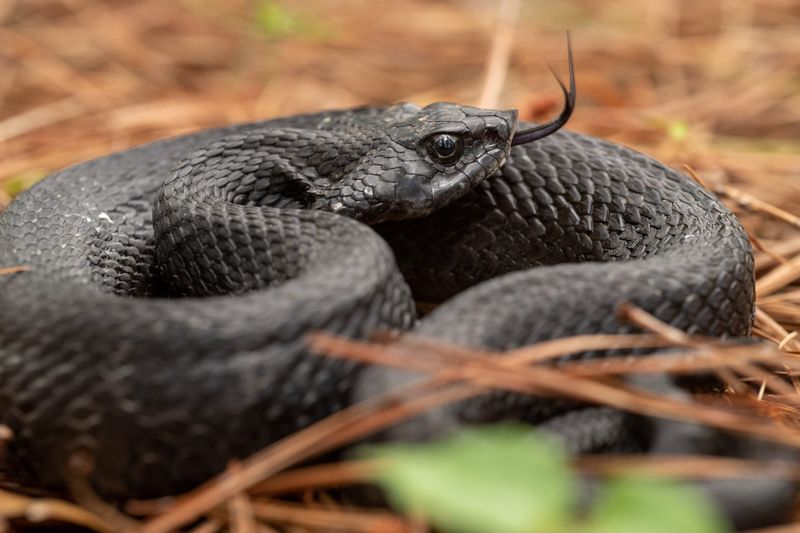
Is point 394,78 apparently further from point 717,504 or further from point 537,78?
point 717,504

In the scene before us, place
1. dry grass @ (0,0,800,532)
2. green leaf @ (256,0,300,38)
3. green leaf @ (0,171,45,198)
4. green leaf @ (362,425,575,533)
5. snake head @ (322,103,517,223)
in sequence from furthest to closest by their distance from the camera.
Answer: green leaf @ (256,0,300,38)
green leaf @ (0,171,45,198)
snake head @ (322,103,517,223)
dry grass @ (0,0,800,532)
green leaf @ (362,425,575,533)

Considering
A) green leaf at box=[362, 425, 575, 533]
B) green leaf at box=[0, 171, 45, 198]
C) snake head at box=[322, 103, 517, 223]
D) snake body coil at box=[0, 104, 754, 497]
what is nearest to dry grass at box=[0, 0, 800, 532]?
green leaf at box=[0, 171, 45, 198]

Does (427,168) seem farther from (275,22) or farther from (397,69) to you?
(397,69)

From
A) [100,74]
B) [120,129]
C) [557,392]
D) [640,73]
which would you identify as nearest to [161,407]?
[557,392]

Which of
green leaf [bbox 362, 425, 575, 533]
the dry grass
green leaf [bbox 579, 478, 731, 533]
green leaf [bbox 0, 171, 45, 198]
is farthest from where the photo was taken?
green leaf [bbox 0, 171, 45, 198]

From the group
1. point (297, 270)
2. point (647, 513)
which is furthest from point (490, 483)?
point (297, 270)

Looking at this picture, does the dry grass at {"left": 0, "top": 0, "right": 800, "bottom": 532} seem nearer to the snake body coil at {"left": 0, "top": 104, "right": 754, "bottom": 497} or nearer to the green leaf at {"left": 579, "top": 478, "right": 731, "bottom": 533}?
the snake body coil at {"left": 0, "top": 104, "right": 754, "bottom": 497}

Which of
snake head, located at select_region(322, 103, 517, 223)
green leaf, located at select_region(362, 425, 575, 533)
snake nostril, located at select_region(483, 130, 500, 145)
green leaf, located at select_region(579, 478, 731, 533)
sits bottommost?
green leaf, located at select_region(579, 478, 731, 533)

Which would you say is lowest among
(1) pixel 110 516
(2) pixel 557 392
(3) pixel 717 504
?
(1) pixel 110 516
